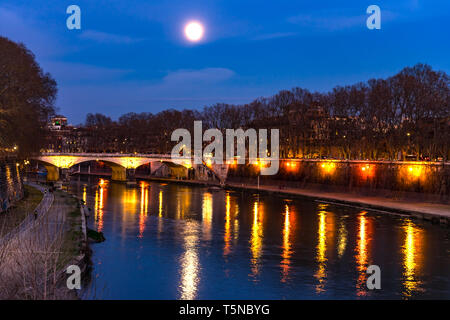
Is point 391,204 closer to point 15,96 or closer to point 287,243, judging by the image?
point 287,243

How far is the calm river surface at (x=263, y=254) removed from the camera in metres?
19.1

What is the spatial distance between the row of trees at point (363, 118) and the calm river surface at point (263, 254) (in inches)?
738

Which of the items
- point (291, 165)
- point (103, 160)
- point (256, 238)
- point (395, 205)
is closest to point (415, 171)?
point (395, 205)

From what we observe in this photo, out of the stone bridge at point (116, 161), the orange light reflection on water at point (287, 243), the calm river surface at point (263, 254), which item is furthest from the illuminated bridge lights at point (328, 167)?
the orange light reflection on water at point (287, 243)

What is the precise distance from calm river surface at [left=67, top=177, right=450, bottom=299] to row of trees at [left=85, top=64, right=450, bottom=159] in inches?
738

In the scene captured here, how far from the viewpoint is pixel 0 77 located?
29.8 meters

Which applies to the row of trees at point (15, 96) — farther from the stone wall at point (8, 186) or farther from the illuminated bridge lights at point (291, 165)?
the illuminated bridge lights at point (291, 165)

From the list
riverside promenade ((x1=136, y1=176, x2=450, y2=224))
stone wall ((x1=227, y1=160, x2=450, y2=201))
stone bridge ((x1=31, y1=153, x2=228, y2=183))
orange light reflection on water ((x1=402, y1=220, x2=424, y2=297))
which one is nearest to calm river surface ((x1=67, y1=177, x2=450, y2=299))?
orange light reflection on water ((x1=402, y1=220, x2=424, y2=297))

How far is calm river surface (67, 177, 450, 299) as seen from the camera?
1914cm

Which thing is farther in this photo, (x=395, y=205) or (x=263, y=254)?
(x=395, y=205)

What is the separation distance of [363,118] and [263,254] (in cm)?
4126

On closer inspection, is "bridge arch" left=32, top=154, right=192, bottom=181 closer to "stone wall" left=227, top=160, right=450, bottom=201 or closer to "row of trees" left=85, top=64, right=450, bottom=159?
"row of trees" left=85, top=64, right=450, bottom=159

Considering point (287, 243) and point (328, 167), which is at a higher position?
point (328, 167)

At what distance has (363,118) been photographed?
62.7 meters
